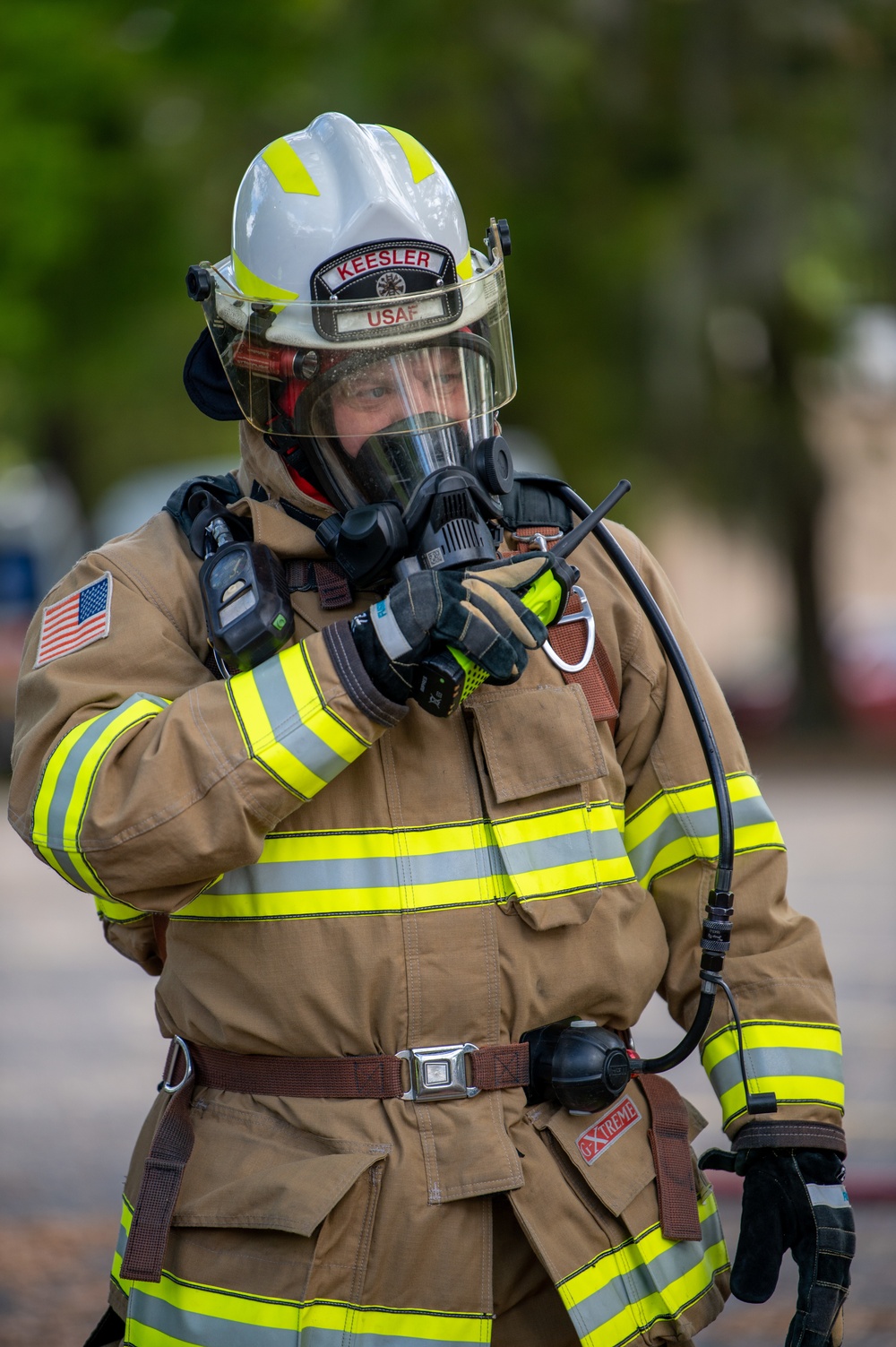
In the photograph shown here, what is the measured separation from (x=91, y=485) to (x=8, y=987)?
50.8 ft

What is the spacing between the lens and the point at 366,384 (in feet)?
7.28

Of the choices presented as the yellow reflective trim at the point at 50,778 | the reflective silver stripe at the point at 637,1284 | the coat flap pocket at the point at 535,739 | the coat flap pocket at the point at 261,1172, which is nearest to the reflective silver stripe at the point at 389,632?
the coat flap pocket at the point at 535,739

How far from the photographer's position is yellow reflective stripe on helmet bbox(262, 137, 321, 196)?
89.2 inches

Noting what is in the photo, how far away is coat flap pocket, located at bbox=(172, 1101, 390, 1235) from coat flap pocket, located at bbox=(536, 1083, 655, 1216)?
0.25 m

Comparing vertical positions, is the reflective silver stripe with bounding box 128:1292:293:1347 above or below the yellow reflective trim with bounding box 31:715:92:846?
below

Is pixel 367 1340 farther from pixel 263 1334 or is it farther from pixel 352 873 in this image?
pixel 352 873

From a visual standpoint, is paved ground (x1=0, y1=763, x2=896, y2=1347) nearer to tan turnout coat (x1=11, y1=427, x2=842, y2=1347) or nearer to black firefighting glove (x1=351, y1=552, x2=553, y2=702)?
tan turnout coat (x1=11, y1=427, x2=842, y2=1347)

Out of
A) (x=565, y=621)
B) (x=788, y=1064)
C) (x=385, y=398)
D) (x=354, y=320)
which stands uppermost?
(x=354, y=320)

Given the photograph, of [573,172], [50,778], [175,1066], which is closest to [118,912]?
[175,1066]

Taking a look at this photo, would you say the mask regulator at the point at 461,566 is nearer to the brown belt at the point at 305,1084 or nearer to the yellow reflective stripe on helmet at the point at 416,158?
the brown belt at the point at 305,1084

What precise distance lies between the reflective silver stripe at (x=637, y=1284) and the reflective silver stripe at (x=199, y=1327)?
31 centimetres

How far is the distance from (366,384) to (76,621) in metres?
0.50

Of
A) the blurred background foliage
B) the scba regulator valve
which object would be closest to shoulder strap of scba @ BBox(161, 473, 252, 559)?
the scba regulator valve

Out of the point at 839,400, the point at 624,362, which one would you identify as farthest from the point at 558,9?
the point at 839,400
